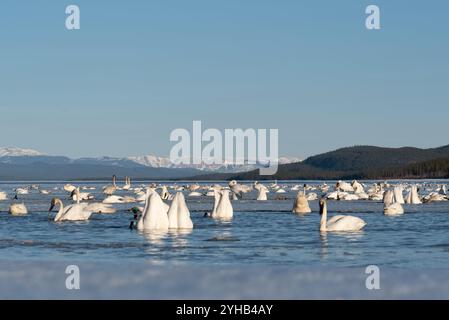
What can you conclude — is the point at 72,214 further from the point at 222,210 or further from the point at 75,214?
the point at 222,210

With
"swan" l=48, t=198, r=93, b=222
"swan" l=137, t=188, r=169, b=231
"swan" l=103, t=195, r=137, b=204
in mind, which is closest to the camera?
"swan" l=137, t=188, r=169, b=231

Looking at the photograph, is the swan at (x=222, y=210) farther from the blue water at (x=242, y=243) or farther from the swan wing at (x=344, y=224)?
the swan wing at (x=344, y=224)

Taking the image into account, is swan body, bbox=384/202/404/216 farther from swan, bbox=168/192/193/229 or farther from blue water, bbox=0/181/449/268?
Result: swan, bbox=168/192/193/229

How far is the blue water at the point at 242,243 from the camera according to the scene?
21.5 meters

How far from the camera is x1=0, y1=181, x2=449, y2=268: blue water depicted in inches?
846
